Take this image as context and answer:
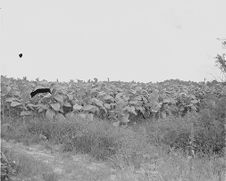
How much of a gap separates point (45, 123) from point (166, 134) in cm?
319

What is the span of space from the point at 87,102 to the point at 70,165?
400 centimetres

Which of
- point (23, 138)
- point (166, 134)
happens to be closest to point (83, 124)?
point (23, 138)

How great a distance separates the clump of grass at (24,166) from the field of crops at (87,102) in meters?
2.14

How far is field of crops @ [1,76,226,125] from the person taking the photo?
9.96 meters

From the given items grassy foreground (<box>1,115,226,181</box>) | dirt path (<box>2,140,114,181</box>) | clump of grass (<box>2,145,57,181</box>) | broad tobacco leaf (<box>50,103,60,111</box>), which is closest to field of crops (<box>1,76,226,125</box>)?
broad tobacco leaf (<box>50,103,60,111</box>)

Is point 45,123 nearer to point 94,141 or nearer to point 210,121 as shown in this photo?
point 94,141

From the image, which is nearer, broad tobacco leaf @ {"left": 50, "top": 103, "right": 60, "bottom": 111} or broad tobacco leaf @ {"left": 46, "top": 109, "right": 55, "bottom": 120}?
broad tobacco leaf @ {"left": 46, "top": 109, "right": 55, "bottom": 120}

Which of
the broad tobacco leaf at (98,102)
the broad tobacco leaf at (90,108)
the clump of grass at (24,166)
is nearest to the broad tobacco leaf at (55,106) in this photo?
the broad tobacco leaf at (90,108)

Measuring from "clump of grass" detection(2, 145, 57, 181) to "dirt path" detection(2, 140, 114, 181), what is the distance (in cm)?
24

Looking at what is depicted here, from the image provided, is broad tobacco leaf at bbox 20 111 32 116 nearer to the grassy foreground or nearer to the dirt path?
the grassy foreground

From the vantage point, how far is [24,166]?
644 cm

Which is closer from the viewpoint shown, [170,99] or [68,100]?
[68,100]

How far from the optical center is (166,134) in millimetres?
9680

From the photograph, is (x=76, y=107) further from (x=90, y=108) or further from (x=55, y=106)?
(x=55, y=106)
